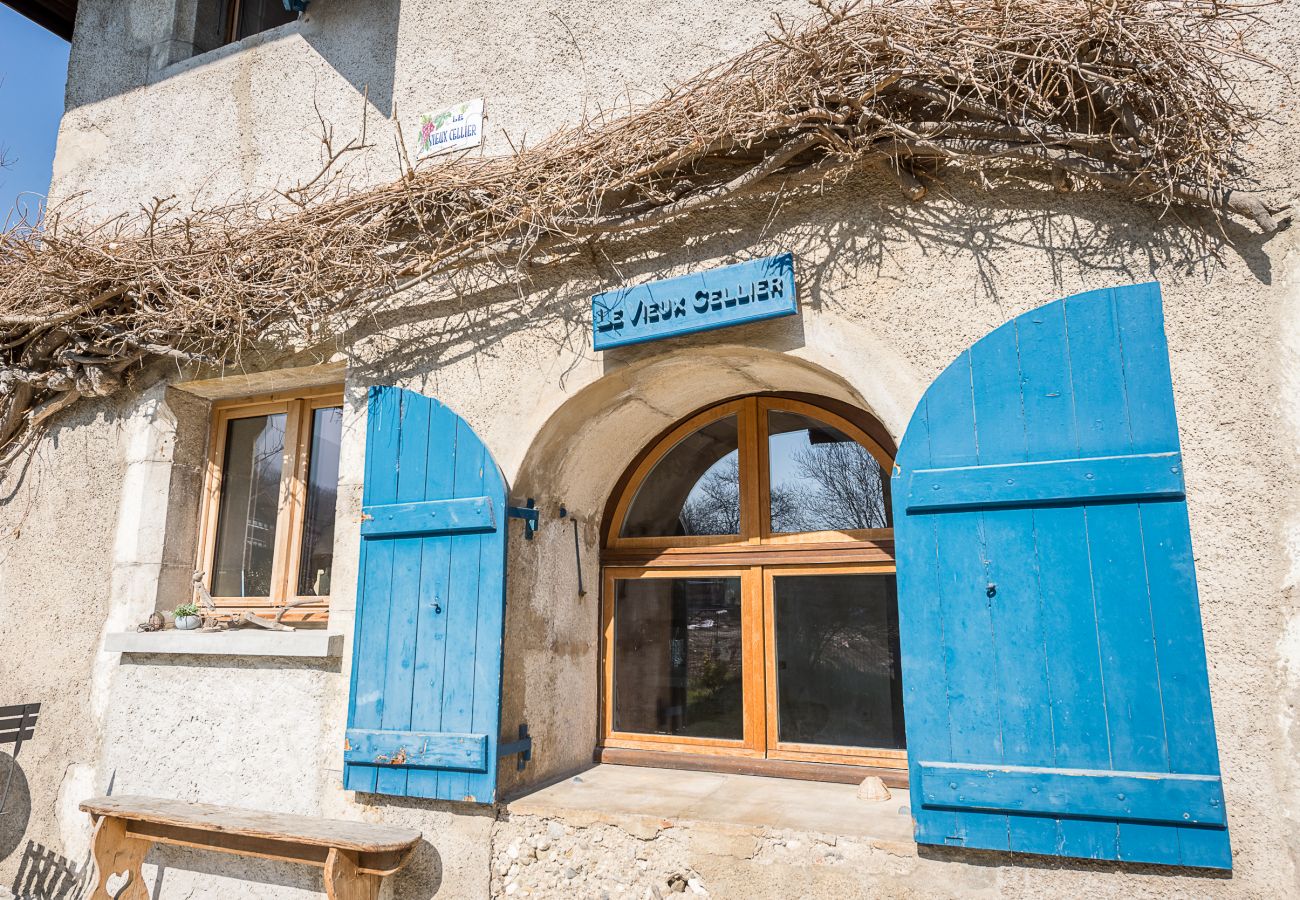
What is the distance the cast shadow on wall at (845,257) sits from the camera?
2465 mm

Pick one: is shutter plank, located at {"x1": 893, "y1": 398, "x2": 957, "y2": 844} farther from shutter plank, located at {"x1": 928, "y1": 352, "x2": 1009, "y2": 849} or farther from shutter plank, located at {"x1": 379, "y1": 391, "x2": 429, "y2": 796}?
shutter plank, located at {"x1": 379, "y1": 391, "x2": 429, "y2": 796}

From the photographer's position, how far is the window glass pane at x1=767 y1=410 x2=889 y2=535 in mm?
3398

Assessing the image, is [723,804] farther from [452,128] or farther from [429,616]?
[452,128]

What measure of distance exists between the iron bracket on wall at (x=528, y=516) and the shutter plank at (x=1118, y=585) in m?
1.90

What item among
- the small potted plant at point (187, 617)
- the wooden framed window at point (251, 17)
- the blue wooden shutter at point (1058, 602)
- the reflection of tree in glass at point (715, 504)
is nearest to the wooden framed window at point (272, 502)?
the small potted plant at point (187, 617)

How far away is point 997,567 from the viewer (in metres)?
2.40

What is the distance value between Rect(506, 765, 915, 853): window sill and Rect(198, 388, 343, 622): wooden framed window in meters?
1.49

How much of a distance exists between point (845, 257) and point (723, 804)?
1871 millimetres

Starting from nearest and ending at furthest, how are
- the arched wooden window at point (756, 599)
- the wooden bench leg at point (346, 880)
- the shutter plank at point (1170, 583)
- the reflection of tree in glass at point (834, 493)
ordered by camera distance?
the shutter plank at point (1170, 583) < the wooden bench leg at point (346, 880) < the arched wooden window at point (756, 599) < the reflection of tree in glass at point (834, 493)

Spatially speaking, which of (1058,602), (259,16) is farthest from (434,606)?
(259,16)

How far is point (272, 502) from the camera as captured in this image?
4.13 meters

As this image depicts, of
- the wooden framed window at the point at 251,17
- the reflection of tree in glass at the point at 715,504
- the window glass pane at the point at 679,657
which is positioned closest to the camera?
the window glass pane at the point at 679,657

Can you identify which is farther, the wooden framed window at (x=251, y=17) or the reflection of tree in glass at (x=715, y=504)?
the wooden framed window at (x=251, y=17)

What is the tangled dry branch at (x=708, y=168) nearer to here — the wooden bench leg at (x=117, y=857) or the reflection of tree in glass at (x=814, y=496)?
the reflection of tree in glass at (x=814, y=496)
